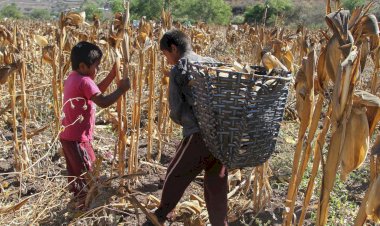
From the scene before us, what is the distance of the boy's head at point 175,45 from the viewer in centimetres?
269

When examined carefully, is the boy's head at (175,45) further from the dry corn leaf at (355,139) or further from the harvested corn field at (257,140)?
the dry corn leaf at (355,139)

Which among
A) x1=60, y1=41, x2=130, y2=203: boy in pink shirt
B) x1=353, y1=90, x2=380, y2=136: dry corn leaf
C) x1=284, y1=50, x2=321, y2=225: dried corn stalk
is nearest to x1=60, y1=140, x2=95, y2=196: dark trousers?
x1=60, y1=41, x2=130, y2=203: boy in pink shirt

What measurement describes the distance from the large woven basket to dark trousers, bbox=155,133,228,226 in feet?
1.34

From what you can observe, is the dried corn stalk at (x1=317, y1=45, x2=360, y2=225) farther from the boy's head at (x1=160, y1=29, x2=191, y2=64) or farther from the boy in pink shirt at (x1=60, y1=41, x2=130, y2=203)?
the boy in pink shirt at (x1=60, y1=41, x2=130, y2=203)

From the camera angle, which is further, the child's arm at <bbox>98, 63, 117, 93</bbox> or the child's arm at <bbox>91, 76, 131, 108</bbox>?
the child's arm at <bbox>98, 63, 117, 93</bbox>

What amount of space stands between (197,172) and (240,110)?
850 millimetres

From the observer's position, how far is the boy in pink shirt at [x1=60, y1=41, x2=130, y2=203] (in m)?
2.80

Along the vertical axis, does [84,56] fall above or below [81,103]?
above

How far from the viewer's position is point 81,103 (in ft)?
9.59

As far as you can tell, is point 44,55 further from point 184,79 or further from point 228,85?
point 228,85

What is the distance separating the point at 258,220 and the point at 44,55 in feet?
7.07

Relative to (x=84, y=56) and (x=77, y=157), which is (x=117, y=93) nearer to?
(x=84, y=56)

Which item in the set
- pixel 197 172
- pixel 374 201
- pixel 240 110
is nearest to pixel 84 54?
pixel 197 172

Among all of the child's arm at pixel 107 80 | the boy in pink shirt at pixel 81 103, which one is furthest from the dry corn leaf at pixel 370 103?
the child's arm at pixel 107 80
